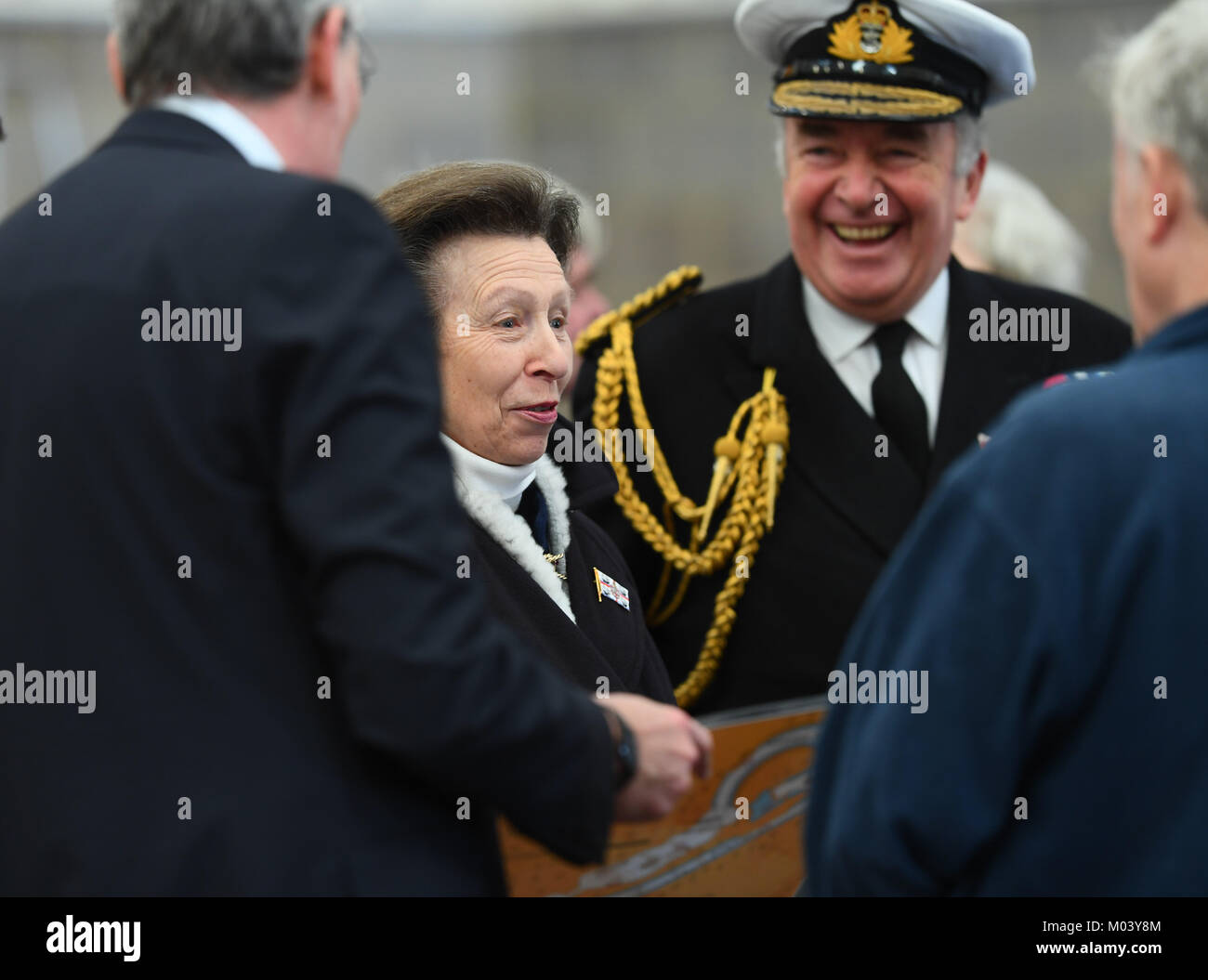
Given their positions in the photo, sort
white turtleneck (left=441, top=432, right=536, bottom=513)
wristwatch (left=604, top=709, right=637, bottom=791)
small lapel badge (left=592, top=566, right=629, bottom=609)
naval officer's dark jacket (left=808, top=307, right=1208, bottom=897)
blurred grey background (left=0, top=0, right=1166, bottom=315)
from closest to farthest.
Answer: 1. naval officer's dark jacket (left=808, top=307, right=1208, bottom=897)
2. wristwatch (left=604, top=709, right=637, bottom=791)
3. white turtleneck (left=441, top=432, right=536, bottom=513)
4. small lapel badge (left=592, top=566, right=629, bottom=609)
5. blurred grey background (left=0, top=0, right=1166, bottom=315)

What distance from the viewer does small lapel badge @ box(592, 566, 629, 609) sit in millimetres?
2781

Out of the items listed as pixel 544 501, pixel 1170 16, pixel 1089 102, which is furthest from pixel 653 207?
pixel 1170 16

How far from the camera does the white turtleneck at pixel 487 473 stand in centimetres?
267

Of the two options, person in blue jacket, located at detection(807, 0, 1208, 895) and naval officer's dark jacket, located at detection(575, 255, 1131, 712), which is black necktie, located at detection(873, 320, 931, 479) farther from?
person in blue jacket, located at detection(807, 0, 1208, 895)

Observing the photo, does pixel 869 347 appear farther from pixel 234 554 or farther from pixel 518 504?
pixel 234 554

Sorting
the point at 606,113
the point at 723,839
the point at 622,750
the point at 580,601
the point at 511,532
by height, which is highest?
the point at 606,113

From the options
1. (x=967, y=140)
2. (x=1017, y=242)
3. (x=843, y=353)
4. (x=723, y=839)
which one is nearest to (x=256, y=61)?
(x=723, y=839)

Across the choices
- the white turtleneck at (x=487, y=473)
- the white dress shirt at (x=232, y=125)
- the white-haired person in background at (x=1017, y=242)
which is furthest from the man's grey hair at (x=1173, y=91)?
the white-haired person in background at (x=1017, y=242)

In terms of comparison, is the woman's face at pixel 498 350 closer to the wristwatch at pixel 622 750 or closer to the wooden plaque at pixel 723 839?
the wooden plaque at pixel 723 839

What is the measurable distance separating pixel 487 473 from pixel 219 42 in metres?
1.03

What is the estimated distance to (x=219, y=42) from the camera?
1793 mm

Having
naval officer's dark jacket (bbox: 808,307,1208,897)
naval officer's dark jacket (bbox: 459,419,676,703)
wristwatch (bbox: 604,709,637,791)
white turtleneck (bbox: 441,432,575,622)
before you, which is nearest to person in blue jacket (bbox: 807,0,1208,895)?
naval officer's dark jacket (bbox: 808,307,1208,897)
